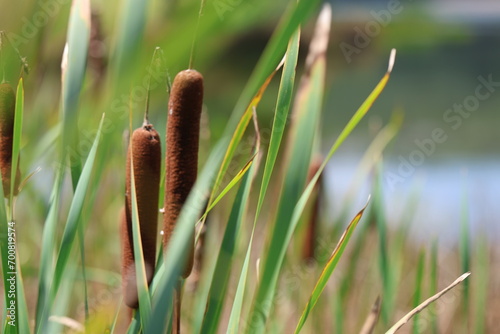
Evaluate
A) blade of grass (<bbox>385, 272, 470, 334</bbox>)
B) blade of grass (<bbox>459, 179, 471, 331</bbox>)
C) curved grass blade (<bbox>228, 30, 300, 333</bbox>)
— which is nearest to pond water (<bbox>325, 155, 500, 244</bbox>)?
blade of grass (<bbox>459, 179, 471, 331</bbox>)

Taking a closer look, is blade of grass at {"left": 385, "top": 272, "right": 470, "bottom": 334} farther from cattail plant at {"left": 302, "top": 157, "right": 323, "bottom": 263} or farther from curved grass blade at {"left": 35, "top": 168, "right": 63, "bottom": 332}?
cattail plant at {"left": 302, "top": 157, "right": 323, "bottom": 263}

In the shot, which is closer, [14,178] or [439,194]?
[14,178]

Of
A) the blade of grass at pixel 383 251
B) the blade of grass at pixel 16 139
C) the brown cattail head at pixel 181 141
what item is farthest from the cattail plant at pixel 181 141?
the blade of grass at pixel 383 251

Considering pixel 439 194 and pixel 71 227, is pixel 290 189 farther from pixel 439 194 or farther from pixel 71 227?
pixel 439 194

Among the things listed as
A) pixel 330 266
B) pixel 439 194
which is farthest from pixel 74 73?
pixel 439 194

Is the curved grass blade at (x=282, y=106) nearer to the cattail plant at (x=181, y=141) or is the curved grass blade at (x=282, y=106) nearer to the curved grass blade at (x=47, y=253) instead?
the cattail plant at (x=181, y=141)

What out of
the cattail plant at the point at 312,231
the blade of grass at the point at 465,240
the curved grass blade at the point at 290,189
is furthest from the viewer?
the cattail plant at the point at 312,231
